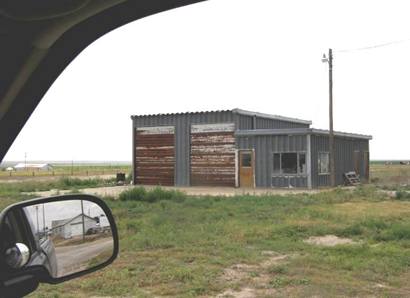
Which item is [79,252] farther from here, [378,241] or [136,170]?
[136,170]

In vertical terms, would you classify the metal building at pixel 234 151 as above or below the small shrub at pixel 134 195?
above

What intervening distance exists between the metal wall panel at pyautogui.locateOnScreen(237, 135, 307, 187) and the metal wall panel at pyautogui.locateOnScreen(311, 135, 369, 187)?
74 cm

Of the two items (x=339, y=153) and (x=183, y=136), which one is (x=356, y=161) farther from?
(x=183, y=136)

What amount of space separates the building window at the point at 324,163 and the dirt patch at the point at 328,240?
16.3 metres

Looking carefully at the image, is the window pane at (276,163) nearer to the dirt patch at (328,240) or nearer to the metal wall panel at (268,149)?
the metal wall panel at (268,149)

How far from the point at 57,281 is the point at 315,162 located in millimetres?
23691

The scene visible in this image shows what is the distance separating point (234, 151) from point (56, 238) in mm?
24566

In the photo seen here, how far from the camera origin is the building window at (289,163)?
80.6 ft

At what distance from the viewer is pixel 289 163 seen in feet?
81.9

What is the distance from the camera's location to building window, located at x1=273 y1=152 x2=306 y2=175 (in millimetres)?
24578

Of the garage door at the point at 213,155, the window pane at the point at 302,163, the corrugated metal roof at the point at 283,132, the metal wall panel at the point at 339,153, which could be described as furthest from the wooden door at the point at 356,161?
the garage door at the point at 213,155

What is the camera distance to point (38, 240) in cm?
188

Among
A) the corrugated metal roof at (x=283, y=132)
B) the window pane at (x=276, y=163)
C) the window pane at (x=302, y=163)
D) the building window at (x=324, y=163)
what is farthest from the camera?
the building window at (x=324, y=163)

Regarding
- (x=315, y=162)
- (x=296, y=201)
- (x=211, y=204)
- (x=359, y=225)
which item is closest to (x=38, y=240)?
(x=359, y=225)
